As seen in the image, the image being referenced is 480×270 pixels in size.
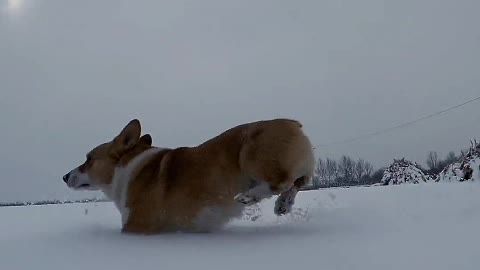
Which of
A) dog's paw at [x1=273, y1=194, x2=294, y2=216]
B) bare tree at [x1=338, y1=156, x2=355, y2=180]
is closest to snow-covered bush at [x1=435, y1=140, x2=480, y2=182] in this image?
dog's paw at [x1=273, y1=194, x2=294, y2=216]

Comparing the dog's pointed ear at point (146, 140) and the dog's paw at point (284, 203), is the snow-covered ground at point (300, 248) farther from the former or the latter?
the dog's pointed ear at point (146, 140)

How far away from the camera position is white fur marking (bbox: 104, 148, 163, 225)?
3.88 meters

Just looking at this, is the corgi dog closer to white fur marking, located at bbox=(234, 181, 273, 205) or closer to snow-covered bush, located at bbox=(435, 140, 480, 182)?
white fur marking, located at bbox=(234, 181, 273, 205)

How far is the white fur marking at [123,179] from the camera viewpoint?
3.88 m

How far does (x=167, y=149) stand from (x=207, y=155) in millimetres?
641

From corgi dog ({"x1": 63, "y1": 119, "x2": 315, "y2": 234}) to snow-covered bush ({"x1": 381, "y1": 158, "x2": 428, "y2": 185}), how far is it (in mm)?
18759

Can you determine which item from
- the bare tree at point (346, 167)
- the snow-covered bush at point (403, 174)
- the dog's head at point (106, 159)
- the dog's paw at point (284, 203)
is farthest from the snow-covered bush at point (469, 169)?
the bare tree at point (346, 167)

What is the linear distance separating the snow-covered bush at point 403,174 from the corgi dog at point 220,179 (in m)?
18.8

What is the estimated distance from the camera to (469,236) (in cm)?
221

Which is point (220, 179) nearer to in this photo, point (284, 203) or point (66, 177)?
point (284, 203)

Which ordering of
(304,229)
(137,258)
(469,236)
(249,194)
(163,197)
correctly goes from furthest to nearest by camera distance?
(163,197)
(249,194)
(304,229)
(469,236)
(137,258)

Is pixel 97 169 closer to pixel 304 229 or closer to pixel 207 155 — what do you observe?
pixel 207 155

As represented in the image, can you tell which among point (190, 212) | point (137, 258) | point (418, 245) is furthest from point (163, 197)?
point (418, 245)

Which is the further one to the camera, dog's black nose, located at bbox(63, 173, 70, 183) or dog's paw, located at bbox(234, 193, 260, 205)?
dog's black nose, located at bbox(63, 173, 70, 183)
